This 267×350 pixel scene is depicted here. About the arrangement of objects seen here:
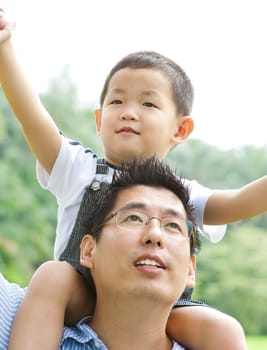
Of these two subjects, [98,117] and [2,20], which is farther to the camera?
[98,117]

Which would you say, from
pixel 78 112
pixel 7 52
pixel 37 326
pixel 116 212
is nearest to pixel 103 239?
pixel 116 212

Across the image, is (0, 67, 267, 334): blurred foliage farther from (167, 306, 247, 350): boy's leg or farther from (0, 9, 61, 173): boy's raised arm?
(167, 306, 247, 350): boy's leg

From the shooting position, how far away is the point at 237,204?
155cm

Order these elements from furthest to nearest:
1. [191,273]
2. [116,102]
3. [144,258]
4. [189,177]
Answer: [189,177] → [116,102] → [191,273] → [144,258]

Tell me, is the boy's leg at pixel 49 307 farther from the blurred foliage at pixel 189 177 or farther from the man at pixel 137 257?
the blurred foliage at pixel 189 177

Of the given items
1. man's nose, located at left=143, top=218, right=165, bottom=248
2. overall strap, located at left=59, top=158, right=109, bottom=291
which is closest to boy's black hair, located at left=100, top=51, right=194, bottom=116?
overall strap, located at left=59, top=158, right=109, bottom=291

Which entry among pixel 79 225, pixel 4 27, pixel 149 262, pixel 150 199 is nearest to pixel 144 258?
pixel 149 262

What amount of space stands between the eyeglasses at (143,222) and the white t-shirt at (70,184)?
20 cm

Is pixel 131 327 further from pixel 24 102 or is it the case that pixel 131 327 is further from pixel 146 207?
pixel 24 102

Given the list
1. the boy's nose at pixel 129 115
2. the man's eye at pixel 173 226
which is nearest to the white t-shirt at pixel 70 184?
the boy's nose at pixel 129 115

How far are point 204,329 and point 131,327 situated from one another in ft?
0.40

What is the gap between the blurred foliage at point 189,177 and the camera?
9203 millimetres

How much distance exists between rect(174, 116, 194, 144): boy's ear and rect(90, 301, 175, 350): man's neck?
0.46 m

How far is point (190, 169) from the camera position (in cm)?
1084
